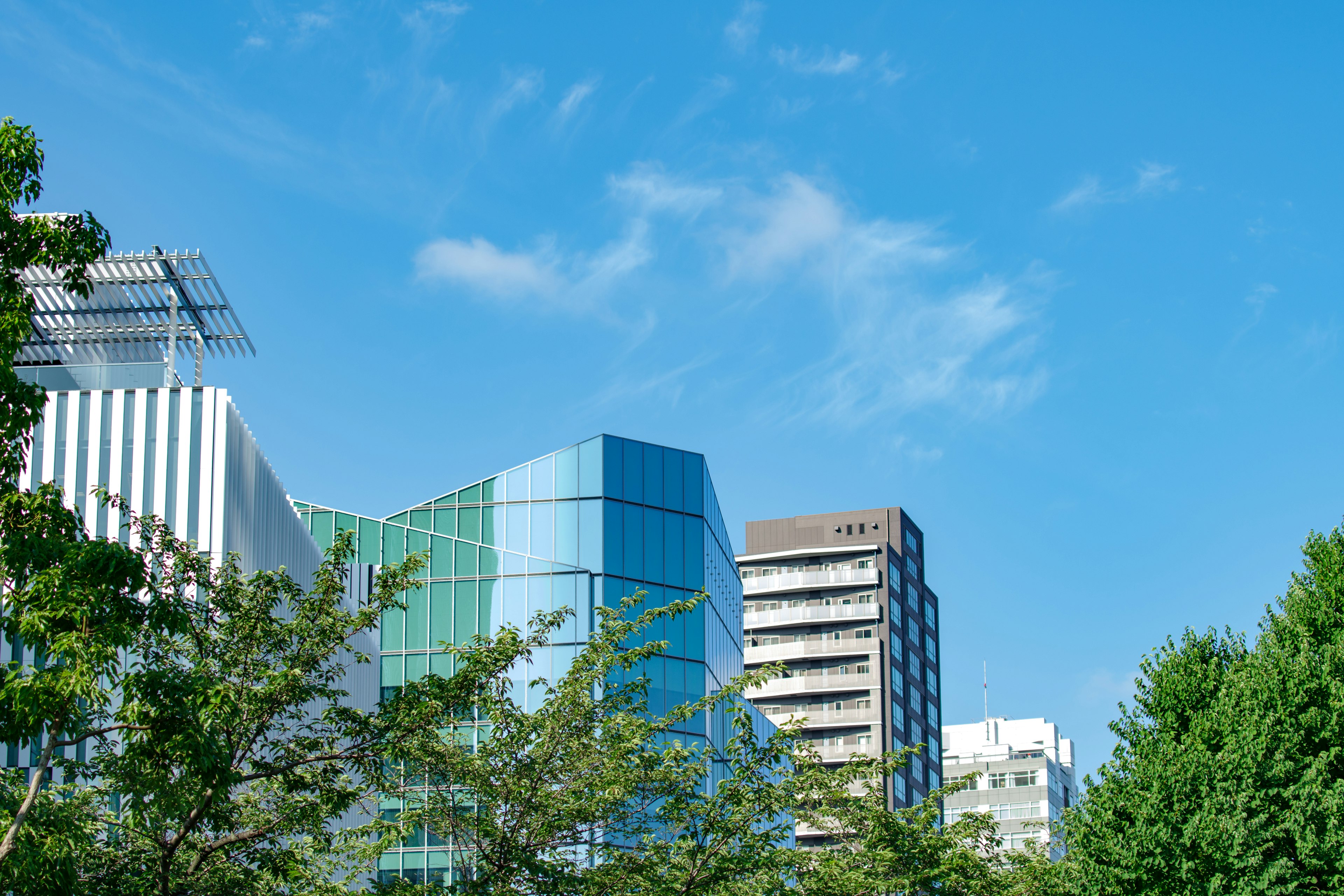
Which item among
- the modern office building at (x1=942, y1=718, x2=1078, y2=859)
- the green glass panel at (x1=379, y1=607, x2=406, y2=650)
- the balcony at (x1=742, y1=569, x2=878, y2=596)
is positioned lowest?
the modern office building at (x1=942, y1=718, x2=1078, y2=859)

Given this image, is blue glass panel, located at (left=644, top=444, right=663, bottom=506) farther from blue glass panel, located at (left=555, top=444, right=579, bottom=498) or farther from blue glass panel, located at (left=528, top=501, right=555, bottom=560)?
blue glass panel, located at (left=528, top=501, right=555, bottom=560)

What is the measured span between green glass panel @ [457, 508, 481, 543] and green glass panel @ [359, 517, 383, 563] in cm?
312

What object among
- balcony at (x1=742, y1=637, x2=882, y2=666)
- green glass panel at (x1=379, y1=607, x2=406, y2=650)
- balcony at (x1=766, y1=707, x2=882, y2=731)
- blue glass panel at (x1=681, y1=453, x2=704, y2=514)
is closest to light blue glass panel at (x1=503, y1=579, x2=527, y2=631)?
green glass panel at (x1=379, y1=607, x2=406, y2=650)

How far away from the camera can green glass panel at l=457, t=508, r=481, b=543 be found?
2190 inches

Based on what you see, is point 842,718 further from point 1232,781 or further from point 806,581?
point 1232,781

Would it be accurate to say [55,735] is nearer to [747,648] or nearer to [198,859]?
[198,859]

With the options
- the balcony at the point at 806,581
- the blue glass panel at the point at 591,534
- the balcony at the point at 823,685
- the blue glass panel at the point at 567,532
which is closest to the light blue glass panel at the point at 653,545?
the blue glass panel at the point at 591,534

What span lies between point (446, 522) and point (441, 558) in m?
1.75

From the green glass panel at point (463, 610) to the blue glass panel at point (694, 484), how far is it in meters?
8.93

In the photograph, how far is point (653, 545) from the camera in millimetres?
54906

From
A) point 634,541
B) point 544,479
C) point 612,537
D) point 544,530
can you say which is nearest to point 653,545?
point 634,541

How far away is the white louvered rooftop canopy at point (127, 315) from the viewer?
35.2m

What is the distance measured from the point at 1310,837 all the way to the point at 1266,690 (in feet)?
8.82

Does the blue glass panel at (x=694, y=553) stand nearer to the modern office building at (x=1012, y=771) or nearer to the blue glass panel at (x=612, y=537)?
the blue glass panel at (x=612, y=537)
